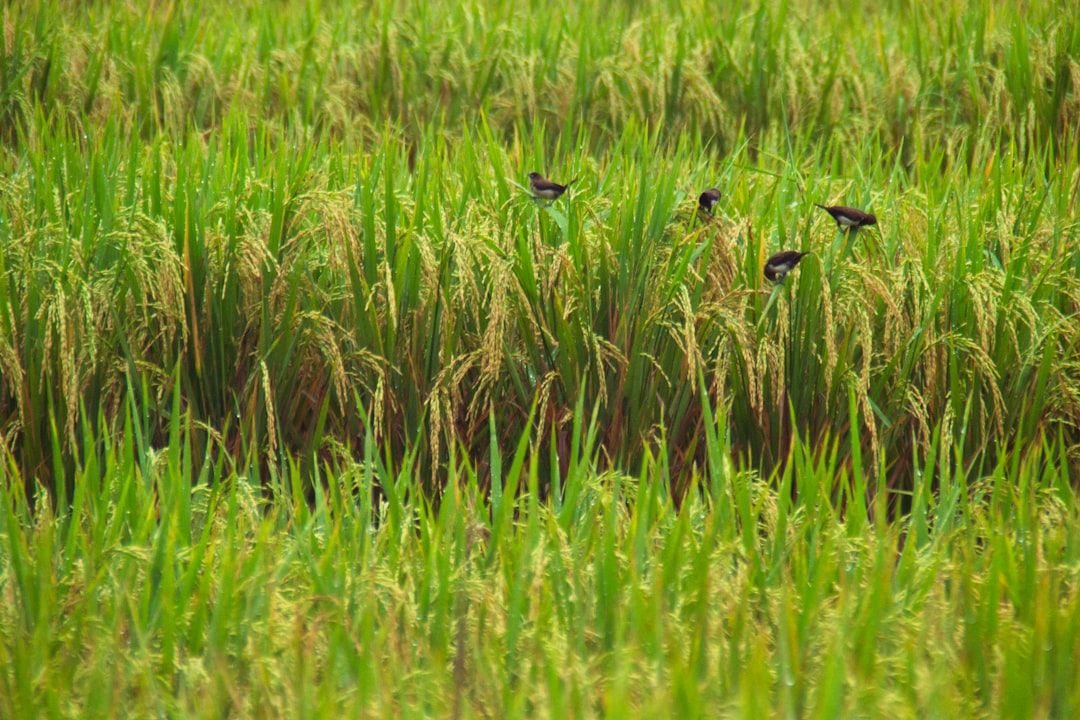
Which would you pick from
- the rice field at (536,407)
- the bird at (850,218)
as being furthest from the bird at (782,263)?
the bird at (850,218)

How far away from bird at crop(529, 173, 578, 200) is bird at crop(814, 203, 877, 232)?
0.67 m

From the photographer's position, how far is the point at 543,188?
2992mm

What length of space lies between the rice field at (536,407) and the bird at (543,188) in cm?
6

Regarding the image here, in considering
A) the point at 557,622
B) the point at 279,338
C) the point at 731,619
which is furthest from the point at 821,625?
the point at 279,338

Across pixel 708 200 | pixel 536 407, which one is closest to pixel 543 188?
pixel 708 200

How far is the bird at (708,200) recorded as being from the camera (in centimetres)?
288

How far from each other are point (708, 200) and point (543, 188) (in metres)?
0.43

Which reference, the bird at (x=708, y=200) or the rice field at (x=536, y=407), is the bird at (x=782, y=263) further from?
the bird at (x=708, y=200)

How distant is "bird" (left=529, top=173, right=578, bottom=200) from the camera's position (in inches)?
117

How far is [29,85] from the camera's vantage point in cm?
478

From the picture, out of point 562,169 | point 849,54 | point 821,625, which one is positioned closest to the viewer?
point 821,625

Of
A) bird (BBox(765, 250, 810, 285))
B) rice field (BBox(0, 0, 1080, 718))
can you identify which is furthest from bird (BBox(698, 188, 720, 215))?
bird (BBox(765, 250, 810, 285))

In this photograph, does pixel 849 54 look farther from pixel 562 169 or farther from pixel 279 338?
pixel 279 338

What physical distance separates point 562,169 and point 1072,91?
2.60 meters
